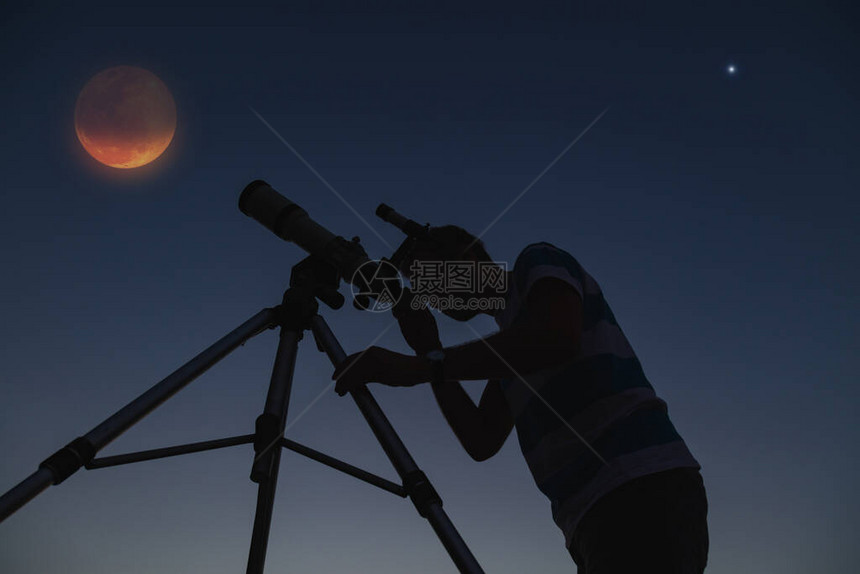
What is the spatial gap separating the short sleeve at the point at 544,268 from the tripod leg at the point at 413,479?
0.76 m

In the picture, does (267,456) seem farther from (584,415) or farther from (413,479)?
(584,415)

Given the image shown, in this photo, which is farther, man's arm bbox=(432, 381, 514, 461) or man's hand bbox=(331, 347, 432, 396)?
man's arm bbox=(432, 381, 514, 461)

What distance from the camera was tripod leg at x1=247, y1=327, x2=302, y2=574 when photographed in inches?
72.5

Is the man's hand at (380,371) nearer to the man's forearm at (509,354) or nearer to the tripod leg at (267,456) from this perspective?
the man's forearm at (509,354)

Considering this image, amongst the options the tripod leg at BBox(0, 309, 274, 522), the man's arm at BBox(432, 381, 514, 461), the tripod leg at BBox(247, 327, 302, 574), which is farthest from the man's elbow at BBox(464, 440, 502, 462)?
the tripod leg at BBox(0, 309, 274, 522)

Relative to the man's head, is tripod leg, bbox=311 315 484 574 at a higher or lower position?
lower

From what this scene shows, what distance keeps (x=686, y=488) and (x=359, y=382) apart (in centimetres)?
119

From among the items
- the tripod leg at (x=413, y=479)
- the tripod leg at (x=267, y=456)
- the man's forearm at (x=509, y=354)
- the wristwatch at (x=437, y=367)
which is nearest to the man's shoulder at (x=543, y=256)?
the man's forearm at (x=509, y=354)

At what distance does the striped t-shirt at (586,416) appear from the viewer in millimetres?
1737

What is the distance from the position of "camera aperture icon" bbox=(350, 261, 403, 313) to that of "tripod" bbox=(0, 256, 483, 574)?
0.64 feet

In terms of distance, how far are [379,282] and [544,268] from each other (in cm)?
75

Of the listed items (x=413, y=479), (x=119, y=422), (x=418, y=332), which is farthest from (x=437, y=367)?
(x=119, y=422)

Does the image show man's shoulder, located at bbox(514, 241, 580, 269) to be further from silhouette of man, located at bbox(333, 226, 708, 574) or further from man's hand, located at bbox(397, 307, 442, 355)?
man's hand, located at bbox(397, 307, 442, 355)

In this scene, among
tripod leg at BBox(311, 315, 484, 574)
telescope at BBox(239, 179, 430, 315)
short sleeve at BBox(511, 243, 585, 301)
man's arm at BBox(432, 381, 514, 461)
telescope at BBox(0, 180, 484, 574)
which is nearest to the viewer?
tripod leg at BBox(311, 315, 484, 574)
